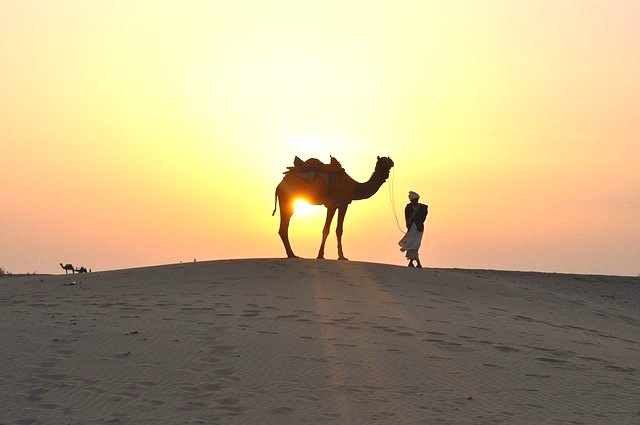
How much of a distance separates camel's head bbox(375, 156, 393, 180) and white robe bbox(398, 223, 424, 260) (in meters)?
1.67

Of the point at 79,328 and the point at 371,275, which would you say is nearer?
the point at 79,328

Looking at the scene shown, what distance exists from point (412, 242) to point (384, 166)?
2.20 m

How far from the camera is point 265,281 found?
20.5 metres

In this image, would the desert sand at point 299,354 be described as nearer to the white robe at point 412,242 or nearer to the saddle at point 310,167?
the saddle at point 310,167

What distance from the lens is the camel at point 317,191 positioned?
24.3m

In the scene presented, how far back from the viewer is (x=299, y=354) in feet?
46.4

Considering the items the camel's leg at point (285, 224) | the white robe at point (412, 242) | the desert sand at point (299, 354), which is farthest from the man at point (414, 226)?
the desert sand at point (299, 354)

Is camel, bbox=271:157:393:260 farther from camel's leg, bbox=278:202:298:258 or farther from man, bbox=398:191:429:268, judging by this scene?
man, bbox=398:191:429:268

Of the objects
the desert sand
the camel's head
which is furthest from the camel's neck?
the desert sand

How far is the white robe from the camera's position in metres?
26.3

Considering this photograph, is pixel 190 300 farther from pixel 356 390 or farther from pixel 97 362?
pixel 356 390

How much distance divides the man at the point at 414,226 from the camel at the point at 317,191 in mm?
2042

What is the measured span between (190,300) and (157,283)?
2545 millimetres

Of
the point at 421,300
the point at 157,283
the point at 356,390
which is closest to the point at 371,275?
the point at 421,300
